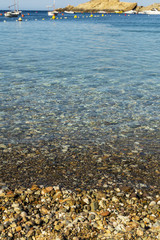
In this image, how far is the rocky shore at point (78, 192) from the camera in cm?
540

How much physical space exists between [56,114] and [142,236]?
25.7 ft

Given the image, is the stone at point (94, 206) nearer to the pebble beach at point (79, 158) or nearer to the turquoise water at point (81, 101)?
the pebble beach at point (79, 158)

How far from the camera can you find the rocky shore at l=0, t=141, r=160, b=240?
540 cm

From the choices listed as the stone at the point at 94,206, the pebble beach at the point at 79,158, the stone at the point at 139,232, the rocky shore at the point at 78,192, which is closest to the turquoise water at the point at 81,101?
the pebble beach at the point at 79,158

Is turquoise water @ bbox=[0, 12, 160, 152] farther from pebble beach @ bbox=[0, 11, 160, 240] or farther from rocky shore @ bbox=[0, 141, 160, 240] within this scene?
rocky shore @ bbox=[0, 141, 160, 240]

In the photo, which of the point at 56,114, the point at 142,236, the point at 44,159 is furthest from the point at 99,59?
the point at 142,236

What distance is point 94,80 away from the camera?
60.2 feet

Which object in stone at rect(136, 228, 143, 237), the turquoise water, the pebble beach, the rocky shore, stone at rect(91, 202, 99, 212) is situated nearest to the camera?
stone at rect(136, 228, 143, 237)

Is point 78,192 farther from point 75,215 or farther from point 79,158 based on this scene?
point 79,158

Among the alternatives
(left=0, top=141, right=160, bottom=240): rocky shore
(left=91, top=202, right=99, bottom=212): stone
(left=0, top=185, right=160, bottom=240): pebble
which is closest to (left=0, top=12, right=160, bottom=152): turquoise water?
(left=0, top=141, right=160, bottom=240): rocky shore

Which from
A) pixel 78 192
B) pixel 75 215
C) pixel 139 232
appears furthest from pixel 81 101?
pixel 139 232

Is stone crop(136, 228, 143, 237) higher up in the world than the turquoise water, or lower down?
higher up

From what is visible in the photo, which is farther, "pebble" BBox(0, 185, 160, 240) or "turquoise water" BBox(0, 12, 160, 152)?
"turquoise water" BBox(0, 12, 160, 152)

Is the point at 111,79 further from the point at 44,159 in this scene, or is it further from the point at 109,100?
the point at 44,159
